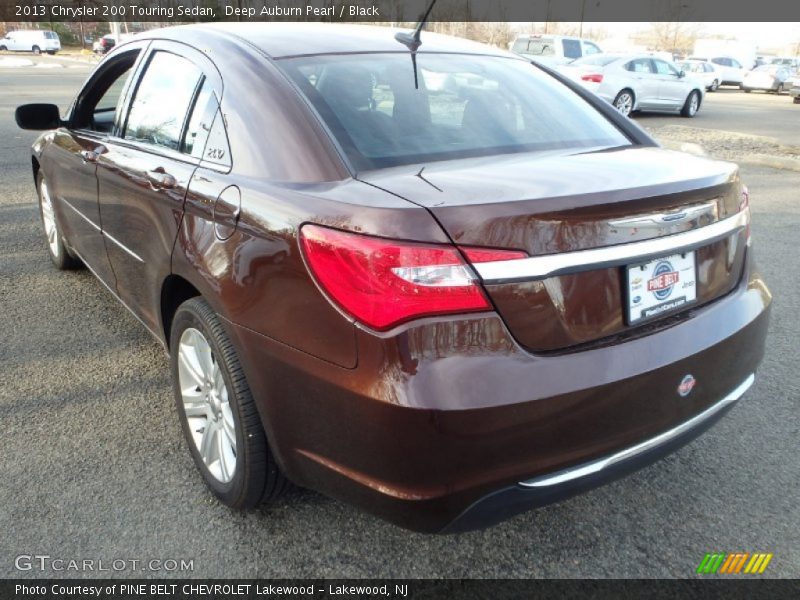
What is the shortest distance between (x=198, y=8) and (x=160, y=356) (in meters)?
40.6

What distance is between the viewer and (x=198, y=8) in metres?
38.9

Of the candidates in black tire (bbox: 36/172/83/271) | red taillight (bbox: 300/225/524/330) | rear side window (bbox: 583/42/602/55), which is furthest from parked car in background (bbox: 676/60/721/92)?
red taillight (bbox: 300/225/524/330)

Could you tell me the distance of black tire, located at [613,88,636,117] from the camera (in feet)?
48.9

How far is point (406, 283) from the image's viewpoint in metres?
1.63

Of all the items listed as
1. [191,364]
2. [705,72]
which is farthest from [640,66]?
[705,72]

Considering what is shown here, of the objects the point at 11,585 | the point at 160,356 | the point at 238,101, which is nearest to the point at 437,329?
the point at 238,101

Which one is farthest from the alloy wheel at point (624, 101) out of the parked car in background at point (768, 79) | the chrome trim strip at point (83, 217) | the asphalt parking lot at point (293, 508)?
the parked car in background at point (768, 79)

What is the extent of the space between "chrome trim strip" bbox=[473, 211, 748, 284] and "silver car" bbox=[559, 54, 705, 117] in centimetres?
1302

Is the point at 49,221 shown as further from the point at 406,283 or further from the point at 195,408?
the point at 406,283

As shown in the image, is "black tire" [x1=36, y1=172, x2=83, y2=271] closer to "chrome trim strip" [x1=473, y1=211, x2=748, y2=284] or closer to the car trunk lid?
the car trunk lid

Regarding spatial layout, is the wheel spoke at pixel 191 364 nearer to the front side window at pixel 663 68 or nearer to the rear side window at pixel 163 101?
the rear side window at pixel 163 101

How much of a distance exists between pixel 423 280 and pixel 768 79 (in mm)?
33319

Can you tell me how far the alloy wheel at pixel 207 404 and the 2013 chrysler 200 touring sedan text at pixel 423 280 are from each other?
0.01 metres

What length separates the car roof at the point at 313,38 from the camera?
8.18 ft
